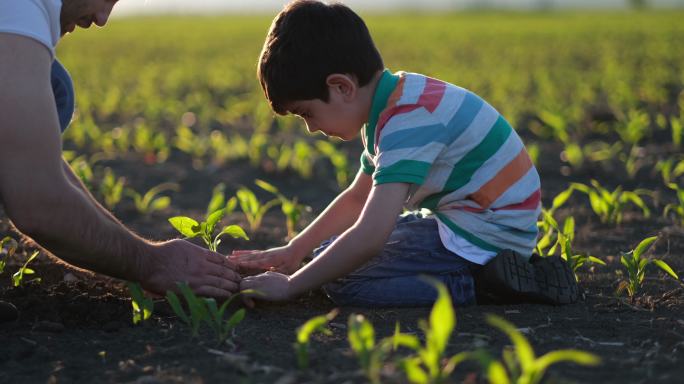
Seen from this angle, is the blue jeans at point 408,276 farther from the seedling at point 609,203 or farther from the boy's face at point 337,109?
the seedling at point 609,203

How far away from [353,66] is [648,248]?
1.92m

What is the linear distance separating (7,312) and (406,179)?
1.41 meters

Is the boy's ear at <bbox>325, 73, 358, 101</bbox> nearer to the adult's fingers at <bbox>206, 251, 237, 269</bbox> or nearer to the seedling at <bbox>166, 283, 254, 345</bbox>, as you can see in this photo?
the adult's fingers at <bbox>206, 251, 237, 269</bbox>

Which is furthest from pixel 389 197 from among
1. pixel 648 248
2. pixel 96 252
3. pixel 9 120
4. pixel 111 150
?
pixel 111 150

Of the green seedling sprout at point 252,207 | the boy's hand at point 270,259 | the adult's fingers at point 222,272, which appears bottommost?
the green seedling sprout at point 252,207

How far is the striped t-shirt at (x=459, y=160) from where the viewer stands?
9.97ft

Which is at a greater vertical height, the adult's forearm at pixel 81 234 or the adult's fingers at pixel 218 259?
the adult's forearm at pixel 81 234

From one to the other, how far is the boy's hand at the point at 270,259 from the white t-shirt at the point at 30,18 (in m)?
1.14

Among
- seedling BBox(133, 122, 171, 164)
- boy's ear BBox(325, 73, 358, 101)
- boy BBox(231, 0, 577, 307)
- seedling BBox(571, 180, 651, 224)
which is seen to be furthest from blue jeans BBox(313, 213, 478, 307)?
seedling BBox(133, 122, 171, 164)

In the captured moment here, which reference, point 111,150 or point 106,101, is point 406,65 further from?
point 111,150

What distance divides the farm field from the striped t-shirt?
0.27m

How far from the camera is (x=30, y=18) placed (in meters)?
2.65

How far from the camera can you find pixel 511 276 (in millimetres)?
3172

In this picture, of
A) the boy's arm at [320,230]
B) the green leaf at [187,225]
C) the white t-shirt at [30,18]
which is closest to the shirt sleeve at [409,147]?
the boy's arm at [320,230]
